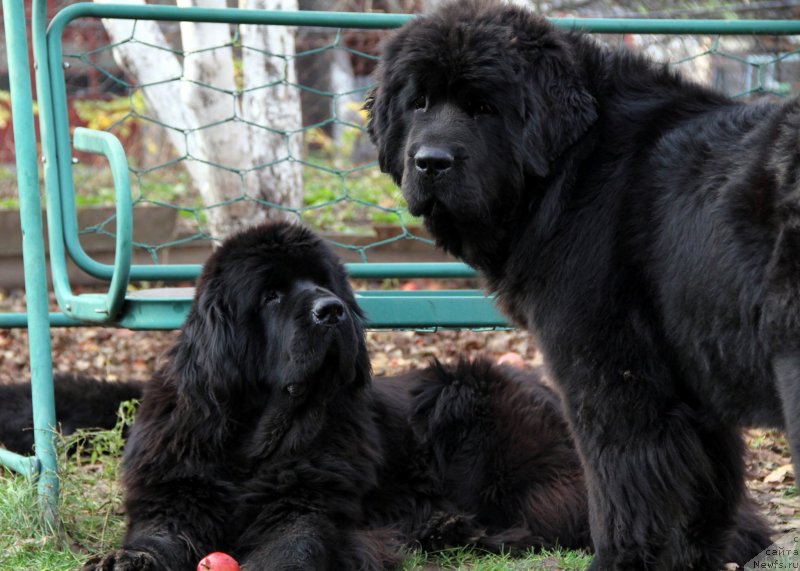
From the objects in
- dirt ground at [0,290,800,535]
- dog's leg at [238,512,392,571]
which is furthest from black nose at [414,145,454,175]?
dirt ground at [0,290,800,535]

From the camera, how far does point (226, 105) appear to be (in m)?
7.07

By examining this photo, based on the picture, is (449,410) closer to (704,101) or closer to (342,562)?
(342,562)

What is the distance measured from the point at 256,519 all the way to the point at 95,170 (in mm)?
11090

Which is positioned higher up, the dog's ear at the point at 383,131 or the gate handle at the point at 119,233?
the dog's ear at the point at 383,131

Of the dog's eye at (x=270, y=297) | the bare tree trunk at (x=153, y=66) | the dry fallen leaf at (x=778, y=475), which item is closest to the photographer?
the dog's eye at (x=270, y=297)

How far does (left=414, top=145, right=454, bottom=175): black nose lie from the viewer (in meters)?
2.81

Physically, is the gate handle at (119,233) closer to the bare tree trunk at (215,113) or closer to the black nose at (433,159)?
the black nose at (433,159)

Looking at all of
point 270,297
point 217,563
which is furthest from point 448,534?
point 270,297

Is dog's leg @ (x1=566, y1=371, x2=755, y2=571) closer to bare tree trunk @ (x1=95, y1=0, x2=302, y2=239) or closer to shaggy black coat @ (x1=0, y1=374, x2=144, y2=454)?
shaggy black coat @ (x1=0, y1=374, x2=144, y2=454)

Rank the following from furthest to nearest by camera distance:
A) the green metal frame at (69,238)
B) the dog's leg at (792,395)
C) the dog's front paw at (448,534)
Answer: the green metal frame at (69,238) < the dog's front paw at (448,534) < the dog's leg at (792,395)

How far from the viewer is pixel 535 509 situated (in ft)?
11.8

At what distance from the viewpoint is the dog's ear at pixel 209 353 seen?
10.5 feet

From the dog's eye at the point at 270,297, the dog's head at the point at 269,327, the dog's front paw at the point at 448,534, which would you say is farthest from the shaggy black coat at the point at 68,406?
the dog's front paw at the point at 448,534

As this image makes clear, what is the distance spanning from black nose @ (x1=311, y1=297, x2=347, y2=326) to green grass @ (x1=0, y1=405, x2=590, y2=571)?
2.83ft
